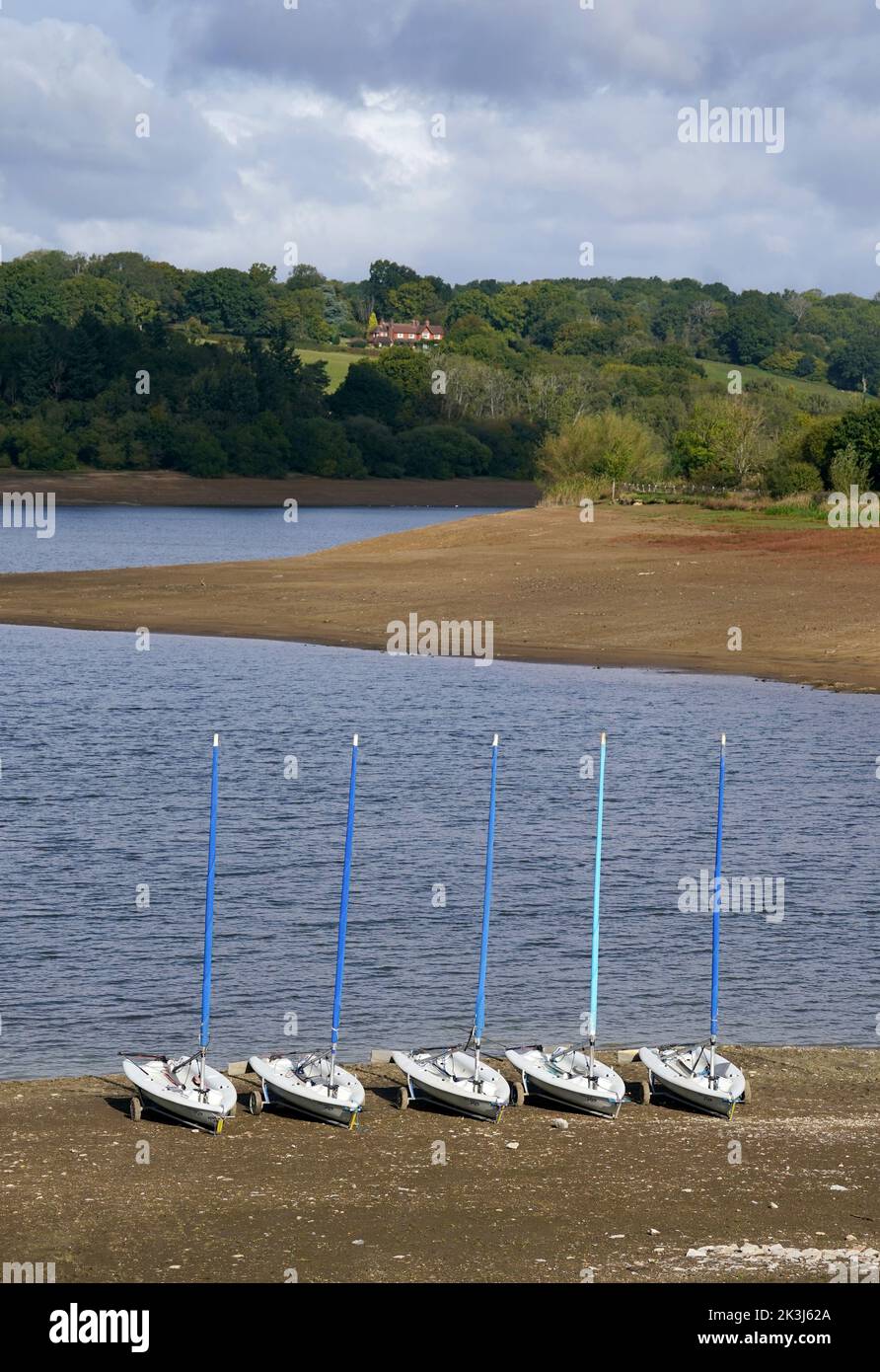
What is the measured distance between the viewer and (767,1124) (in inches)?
627

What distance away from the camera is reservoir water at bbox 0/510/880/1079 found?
19453 mm

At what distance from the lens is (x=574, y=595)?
2234 inches

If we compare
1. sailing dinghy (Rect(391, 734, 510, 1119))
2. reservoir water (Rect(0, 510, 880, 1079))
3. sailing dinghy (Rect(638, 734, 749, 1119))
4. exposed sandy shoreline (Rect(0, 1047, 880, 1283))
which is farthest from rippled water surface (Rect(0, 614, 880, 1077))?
exposed sandy shoreline (Rect(0, 1047, 880, 1283))

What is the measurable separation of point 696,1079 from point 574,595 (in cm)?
4098

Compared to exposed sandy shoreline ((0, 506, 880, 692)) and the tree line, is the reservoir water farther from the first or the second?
the tree line

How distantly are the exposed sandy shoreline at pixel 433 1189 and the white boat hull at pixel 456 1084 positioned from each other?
143 mm

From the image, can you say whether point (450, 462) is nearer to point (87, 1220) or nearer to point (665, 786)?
point (665, 786)

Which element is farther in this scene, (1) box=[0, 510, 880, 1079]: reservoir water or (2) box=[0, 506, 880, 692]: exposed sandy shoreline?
(2) box=[0, 506, 880, 692]: exposed sandy shoreline

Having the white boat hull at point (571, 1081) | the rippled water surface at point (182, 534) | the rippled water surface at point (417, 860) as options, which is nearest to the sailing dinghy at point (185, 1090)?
the rippled water surface at point (417, 860)

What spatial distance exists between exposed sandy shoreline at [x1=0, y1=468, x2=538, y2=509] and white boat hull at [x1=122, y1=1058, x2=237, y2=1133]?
124632 mm

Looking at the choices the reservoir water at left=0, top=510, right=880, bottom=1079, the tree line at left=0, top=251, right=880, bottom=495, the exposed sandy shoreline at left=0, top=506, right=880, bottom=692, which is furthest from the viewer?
the tree line at left=0, top=251, right=880, bottom=495

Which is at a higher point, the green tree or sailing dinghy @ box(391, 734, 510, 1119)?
the green tree

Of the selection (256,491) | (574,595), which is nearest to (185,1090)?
(574,595)

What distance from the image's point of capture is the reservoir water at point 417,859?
63.8 ft
